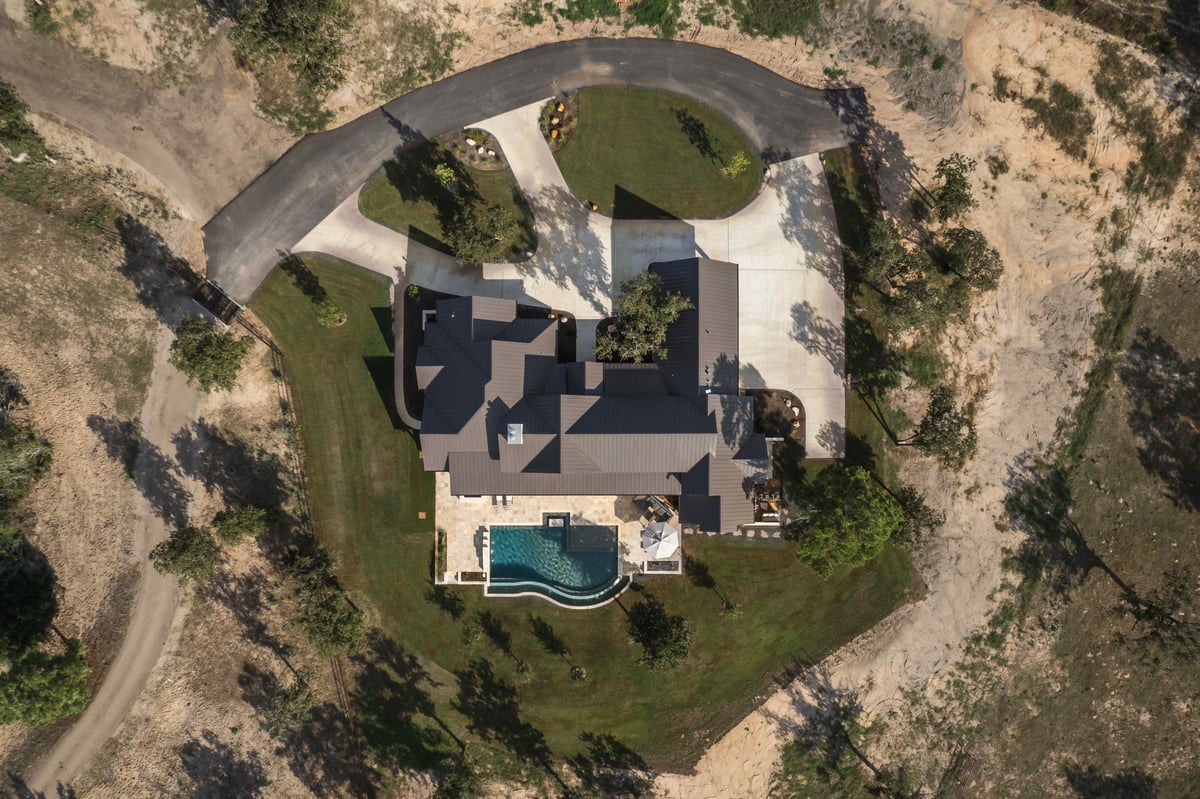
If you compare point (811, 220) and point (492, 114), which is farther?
point (811, 220)

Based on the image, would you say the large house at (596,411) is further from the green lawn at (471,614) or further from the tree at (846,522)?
the green lawn at (471,614)

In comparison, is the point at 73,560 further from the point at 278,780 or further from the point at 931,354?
the point at 931,354

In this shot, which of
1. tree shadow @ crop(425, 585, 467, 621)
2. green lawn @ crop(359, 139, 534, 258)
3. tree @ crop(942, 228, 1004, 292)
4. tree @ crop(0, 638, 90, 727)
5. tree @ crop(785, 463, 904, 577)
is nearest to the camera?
tree @ crop(0, 638, 90, 727)

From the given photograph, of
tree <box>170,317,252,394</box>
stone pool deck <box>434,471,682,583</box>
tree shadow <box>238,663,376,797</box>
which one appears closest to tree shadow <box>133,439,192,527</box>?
tree <box>170,317,252,394</box>

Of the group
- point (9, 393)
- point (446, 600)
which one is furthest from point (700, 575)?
point (9, 393)

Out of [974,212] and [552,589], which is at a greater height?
[974,212]

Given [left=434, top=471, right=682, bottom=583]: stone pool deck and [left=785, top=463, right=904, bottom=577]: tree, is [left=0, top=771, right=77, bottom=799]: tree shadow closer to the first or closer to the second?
[left=434, top=471, right=682, bottom=583]: stone pool deck

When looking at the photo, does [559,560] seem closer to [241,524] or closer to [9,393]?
[241,524]

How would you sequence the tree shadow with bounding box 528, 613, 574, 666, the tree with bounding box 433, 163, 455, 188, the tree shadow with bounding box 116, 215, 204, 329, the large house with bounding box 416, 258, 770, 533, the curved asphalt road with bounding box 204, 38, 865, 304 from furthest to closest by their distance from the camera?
the curved asphalt road with bounding box 204, 38, 865, 304 < the tree shadow with bounding box 528, 613, 574, 666 < the tree shadow with bounding box 116, 215, 204, 329 < the tree with bounding box 433, 163, 455, 188 < the large house with bounding box 416, 258, 770, 533
